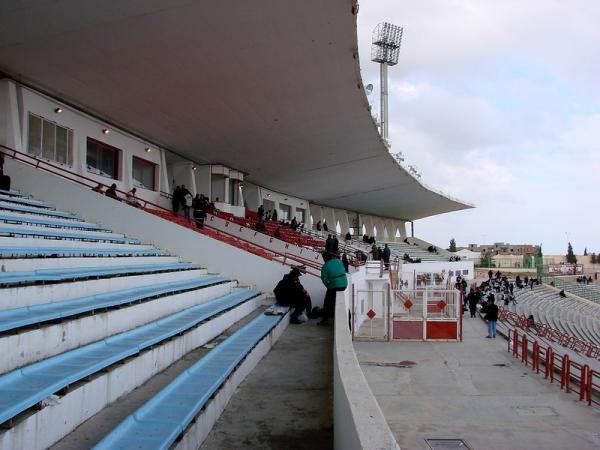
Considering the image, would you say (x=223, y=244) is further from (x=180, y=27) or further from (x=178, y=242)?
(x=180, y=27)

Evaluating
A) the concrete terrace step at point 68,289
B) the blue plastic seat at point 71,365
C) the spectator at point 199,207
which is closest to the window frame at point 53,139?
the spectator at point 199,207

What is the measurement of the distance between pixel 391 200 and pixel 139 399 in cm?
4010

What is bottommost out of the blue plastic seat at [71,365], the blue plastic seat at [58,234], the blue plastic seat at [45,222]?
the blue plastic seat at [71,365]

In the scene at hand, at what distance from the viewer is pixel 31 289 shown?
5.16m

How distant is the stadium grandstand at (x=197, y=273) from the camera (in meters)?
4.08

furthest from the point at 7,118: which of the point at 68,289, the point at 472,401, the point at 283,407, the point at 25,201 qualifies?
the point at 472,401

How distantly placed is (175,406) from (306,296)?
625cm

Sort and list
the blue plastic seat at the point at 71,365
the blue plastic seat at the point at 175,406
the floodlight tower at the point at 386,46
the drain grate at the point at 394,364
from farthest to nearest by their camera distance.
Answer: the floodlight tower at the point at 386,46 → the drain grate at the point at 394,364 → the blue plastic seat at the point at 175,406 → the blue plastic seat at the point at 71,365

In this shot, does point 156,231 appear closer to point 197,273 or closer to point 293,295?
point 197,273

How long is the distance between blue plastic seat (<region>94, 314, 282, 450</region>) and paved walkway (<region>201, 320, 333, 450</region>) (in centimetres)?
29

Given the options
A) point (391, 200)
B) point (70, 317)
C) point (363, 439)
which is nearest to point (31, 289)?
point (70, 317)

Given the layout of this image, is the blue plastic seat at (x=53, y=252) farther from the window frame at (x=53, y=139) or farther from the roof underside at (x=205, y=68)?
the window frame at (x=53, y=139)

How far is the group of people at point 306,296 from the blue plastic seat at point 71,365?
132 inches

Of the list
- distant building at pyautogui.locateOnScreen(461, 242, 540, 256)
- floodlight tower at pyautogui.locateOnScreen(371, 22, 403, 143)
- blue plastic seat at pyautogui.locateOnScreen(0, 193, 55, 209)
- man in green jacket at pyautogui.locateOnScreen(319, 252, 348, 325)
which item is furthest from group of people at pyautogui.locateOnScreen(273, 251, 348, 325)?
distant building at pyautogui.locateOnScreen(461, 242, 540, 256)
